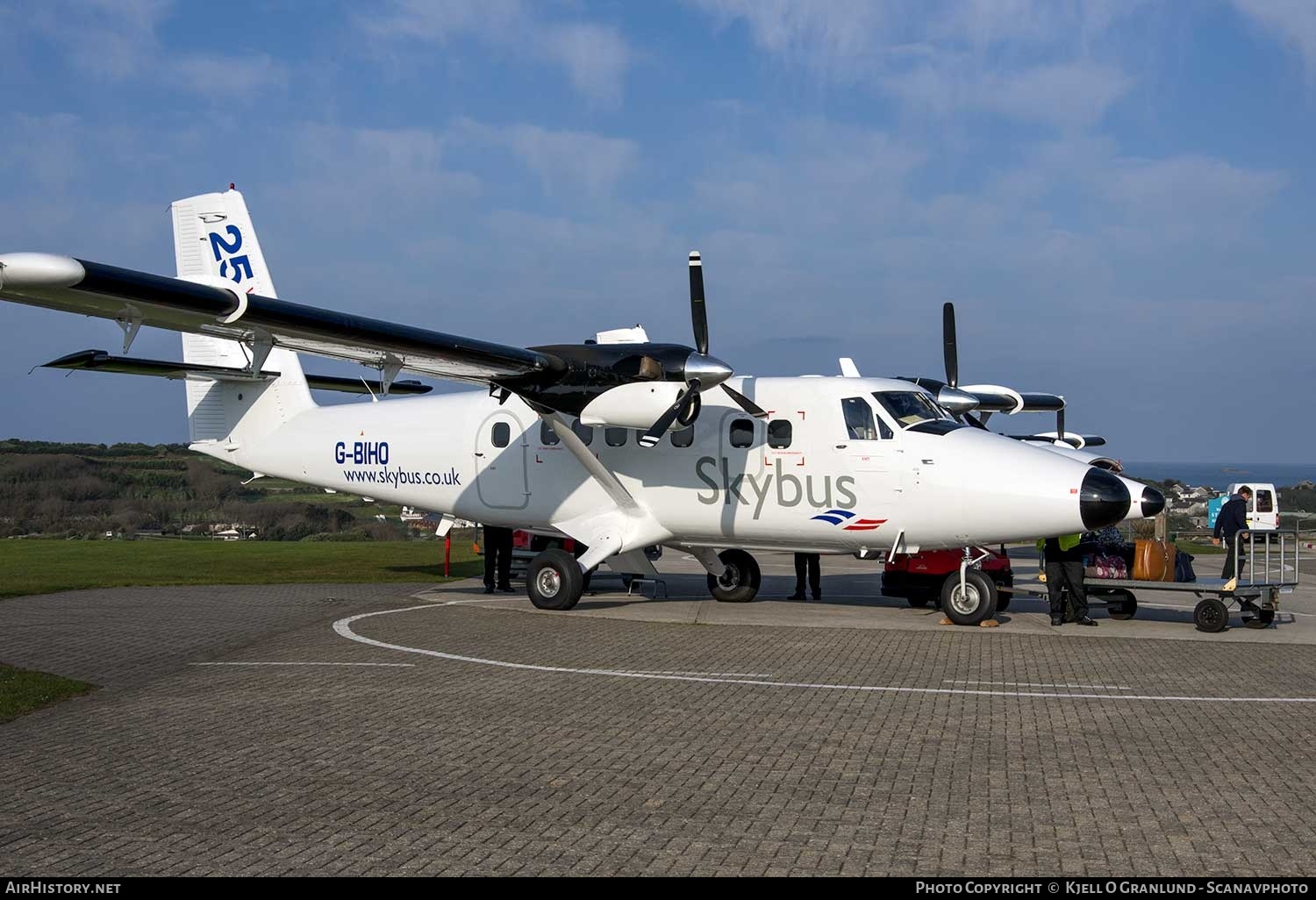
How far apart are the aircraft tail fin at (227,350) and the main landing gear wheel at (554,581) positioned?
18.7ft

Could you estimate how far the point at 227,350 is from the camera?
1952 cm

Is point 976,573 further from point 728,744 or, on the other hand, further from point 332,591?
point 332,591

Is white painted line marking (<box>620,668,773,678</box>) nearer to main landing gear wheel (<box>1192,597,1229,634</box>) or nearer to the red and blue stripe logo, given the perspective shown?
the red and blue stripe logo

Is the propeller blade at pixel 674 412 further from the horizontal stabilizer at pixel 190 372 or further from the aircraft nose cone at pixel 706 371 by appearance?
the horizontal stabilizer at pixel 190 372

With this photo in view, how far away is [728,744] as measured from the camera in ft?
26.8

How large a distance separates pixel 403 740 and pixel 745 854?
10.9 feet

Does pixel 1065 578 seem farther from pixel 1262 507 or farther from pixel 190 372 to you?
pixel 190 372

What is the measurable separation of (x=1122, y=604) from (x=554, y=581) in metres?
7.90

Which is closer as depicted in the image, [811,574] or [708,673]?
[708,673]

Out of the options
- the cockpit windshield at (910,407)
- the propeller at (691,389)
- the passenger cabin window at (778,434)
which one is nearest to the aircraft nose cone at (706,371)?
the propeller at (691,389)

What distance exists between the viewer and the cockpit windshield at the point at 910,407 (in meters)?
15.6

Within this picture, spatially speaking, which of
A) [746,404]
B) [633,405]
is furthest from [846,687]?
[746,404]

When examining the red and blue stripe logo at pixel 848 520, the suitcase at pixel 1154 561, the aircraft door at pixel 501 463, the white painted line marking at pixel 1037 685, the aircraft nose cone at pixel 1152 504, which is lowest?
the white painted line marking at pixel 1037 685
